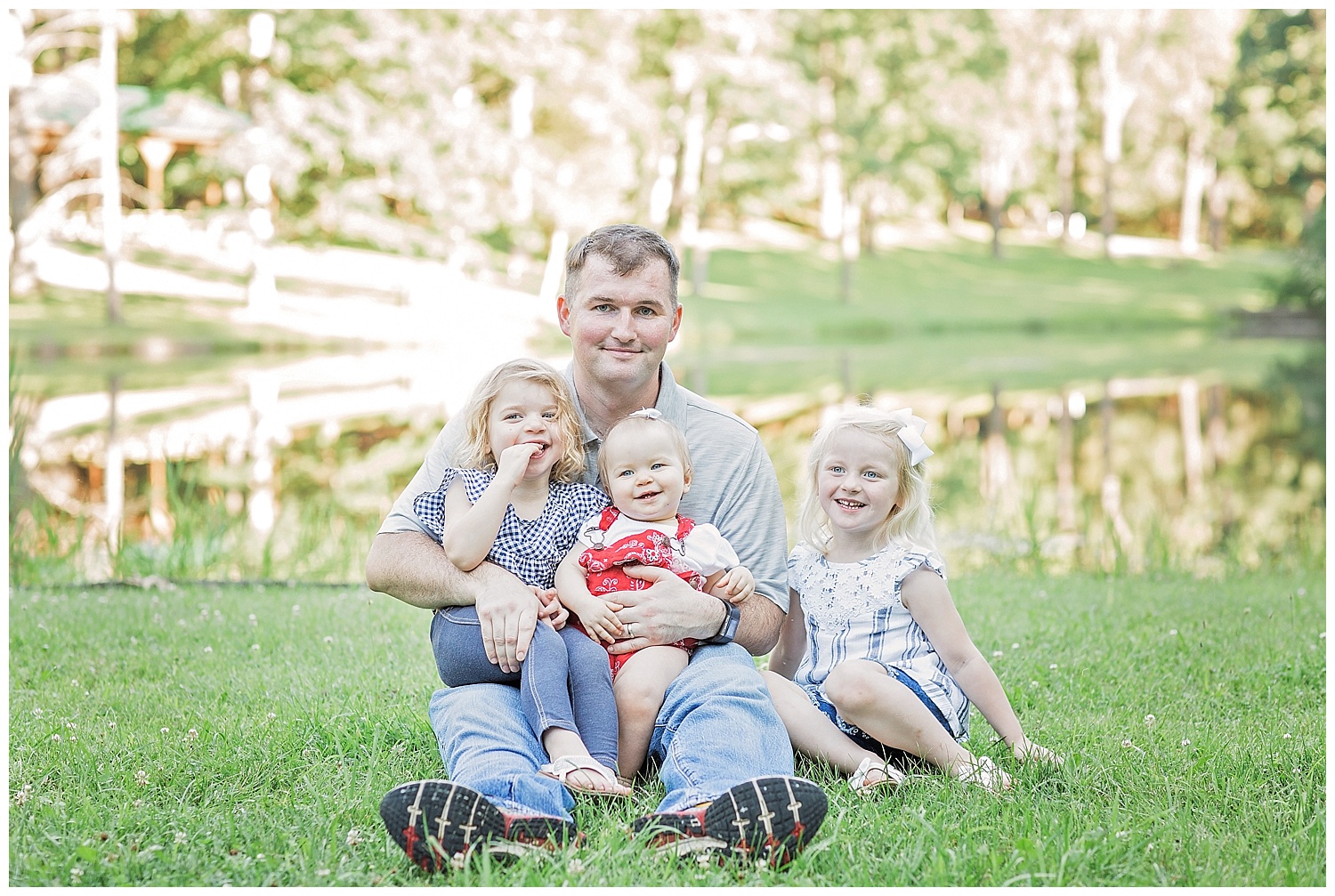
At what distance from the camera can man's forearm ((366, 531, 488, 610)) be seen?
3.12 meters

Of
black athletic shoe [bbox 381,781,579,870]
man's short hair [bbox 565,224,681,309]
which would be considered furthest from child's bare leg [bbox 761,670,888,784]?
man's short hair [bbox 565,224,681,309]

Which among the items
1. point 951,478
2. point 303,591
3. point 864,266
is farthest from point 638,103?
point 303,591

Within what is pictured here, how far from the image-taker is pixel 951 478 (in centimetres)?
962

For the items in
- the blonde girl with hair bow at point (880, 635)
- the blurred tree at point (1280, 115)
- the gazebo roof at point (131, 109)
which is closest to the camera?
the blonde girl with hair bow at point (880, 635)

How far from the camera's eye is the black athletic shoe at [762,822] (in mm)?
2453

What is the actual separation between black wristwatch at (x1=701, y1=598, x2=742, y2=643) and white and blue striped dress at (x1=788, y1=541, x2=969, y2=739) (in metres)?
0.24

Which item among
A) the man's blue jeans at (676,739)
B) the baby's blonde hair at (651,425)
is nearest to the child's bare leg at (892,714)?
the man's blue jeans at (676,739)

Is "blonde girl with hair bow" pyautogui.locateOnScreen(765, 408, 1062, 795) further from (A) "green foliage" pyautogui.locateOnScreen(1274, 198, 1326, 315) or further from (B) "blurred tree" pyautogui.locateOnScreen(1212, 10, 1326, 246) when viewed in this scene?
(A) "green foliage" pyautogui.locateOnScreen(1274, 198, 1326, 315)

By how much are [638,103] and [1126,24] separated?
1978cm

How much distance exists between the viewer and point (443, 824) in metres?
2.42

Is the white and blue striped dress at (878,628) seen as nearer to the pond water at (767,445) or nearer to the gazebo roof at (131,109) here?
the pond water at (767,445)

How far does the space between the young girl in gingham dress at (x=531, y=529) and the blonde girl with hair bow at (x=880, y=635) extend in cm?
53

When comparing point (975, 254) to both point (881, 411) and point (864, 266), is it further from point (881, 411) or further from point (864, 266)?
point (881, 411)

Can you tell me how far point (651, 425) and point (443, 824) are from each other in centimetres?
116
